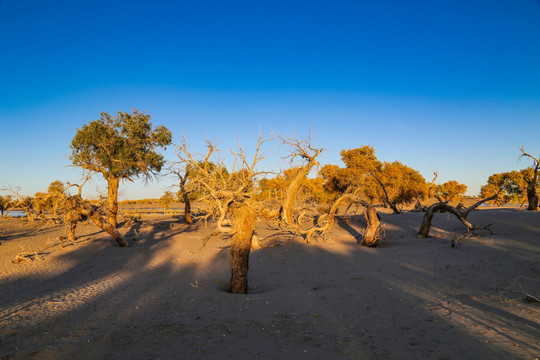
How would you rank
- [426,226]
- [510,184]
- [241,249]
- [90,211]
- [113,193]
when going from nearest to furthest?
[241,249] < [90,211] < [426,226] < [113,193] < [510,184]

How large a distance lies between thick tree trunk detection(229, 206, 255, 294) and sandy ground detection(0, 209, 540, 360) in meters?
0.56

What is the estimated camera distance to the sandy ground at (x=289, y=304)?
522 cm

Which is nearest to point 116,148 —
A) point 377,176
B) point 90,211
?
point 90,211

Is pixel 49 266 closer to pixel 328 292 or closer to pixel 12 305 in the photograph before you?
pixel 12 305

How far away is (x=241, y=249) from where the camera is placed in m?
9.12

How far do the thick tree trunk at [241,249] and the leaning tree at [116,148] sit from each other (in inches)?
577

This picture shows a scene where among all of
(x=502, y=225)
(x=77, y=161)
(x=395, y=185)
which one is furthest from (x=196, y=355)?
(x=395, y=185)

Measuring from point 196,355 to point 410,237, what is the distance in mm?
15329

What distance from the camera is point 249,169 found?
9148 millimetres

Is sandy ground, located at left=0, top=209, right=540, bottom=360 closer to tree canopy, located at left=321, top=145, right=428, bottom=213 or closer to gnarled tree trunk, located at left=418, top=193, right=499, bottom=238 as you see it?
gnarled tree trunk, located at left=418, top=193, right=499, bottom=238

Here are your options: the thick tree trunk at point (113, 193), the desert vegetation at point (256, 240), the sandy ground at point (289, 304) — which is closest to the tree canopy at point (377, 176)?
the desert vegetation at point (256, 240)

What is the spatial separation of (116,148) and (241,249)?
56.1ft

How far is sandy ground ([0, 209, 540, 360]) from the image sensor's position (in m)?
5.22

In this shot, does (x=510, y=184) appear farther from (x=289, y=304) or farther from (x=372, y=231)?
(x=289, y=304)
